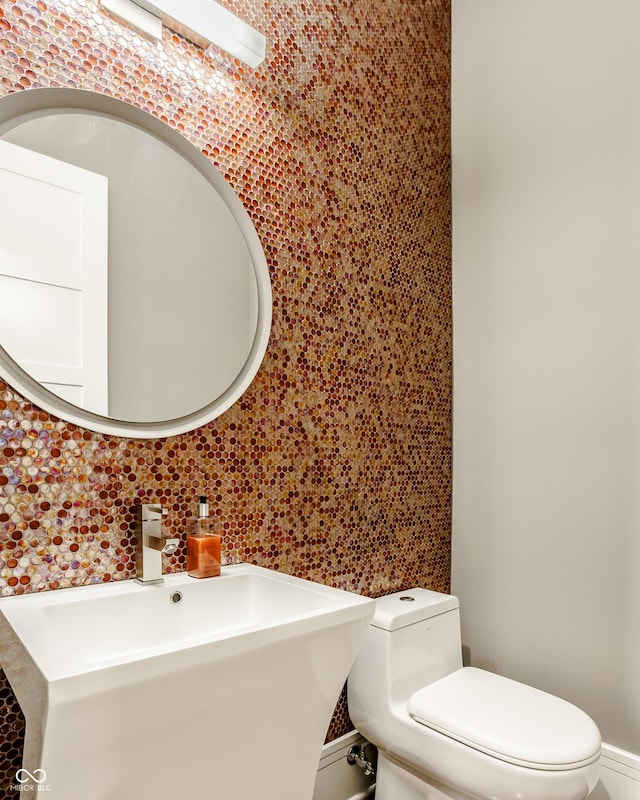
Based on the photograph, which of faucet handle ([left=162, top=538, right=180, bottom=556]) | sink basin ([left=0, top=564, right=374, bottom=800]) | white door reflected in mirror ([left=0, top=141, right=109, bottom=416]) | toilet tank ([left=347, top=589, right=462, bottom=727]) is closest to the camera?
sink basin ([left=0, top=564, right=374, bottom=800])

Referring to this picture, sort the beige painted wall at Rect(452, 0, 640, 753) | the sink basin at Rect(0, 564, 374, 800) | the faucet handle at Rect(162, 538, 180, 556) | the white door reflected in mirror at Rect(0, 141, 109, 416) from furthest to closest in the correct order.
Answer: the beige painted wall at Rect(452, 0, 640, 753)
the faucet handle at Rect(162, 538, 180, 556)
the white door reflected in mirror at Rect(0, 141, 109, 416)
the sink basin at Rect(0, 564, 374, 800)

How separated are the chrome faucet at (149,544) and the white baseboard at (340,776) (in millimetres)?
830

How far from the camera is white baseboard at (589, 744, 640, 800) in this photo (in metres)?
1.63

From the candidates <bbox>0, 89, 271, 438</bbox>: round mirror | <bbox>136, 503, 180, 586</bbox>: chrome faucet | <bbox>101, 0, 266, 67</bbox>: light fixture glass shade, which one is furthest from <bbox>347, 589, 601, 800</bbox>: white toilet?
<bbox>101, 0, 266, 67</bbox>: light fixture glass shade

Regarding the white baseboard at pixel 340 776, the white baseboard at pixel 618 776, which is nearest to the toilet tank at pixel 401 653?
the white baseboard at pixel 340 776

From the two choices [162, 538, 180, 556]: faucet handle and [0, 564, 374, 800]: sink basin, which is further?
[162, 538, 180, 556]: faucet handle

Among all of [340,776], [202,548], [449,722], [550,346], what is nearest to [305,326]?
[202,548]

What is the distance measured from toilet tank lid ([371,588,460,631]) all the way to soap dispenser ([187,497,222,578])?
0.53 m

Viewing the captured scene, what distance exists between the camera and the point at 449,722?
4.69 ft

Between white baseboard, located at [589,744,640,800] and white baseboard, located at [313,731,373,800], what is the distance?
26.8 inches

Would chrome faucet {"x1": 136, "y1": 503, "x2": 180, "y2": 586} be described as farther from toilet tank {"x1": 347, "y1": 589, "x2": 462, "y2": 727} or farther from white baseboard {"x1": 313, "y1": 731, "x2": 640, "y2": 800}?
white baseboard {"x1": 313, "y1": 731, "x2": 640, "y2": 800}

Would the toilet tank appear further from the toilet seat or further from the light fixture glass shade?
the light fixture glass shade

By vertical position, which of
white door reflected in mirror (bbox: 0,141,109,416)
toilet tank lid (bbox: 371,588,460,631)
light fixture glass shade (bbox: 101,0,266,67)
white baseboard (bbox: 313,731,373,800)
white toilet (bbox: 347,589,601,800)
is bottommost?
white baseboard (bbox: 313,731,373,800)

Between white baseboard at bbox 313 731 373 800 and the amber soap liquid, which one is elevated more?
the amber soap liquid
